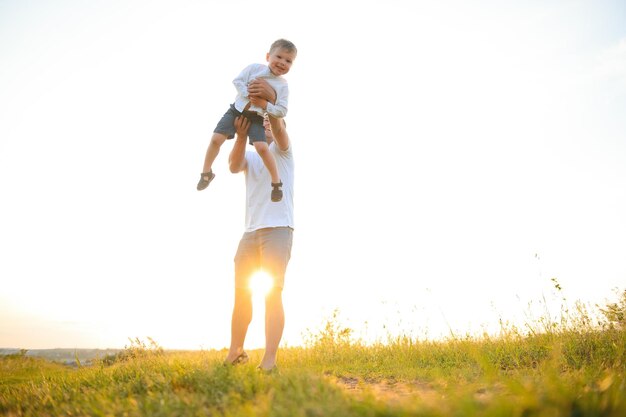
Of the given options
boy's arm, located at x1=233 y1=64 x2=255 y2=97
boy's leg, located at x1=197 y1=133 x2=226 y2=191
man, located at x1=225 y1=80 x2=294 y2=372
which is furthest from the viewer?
boy's leg, located at x1=197 y1=133 x2=226 y2=191

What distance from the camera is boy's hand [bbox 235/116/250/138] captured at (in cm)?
502

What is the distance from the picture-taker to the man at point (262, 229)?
4477 mm

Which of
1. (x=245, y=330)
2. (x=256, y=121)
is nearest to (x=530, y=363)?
(x=245, y=330)

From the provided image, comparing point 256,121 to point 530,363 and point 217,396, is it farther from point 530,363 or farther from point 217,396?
point 530,363

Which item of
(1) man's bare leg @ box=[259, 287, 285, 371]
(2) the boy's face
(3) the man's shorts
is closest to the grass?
(1) man's bare leg @ box=[259, 287, 285, 371]

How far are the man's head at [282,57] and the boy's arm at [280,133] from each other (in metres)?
0.60

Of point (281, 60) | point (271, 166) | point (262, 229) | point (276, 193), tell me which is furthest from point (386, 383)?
point (281, 60)

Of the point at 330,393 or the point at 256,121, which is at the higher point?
the point at 256,121

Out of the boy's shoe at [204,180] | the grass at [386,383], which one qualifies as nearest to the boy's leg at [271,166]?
the boy's shoe at [204,180]

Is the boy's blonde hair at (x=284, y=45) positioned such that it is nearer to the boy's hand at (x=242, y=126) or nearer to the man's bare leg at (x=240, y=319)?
the boy's hand at (x=242, y=126)

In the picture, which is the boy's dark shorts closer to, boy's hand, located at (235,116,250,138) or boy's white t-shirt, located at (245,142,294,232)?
boy's hand, located at (235,116,250,138)

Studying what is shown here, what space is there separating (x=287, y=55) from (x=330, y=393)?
3580 mm

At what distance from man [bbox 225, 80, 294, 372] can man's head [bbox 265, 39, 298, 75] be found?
31cm

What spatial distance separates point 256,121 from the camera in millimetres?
5094
